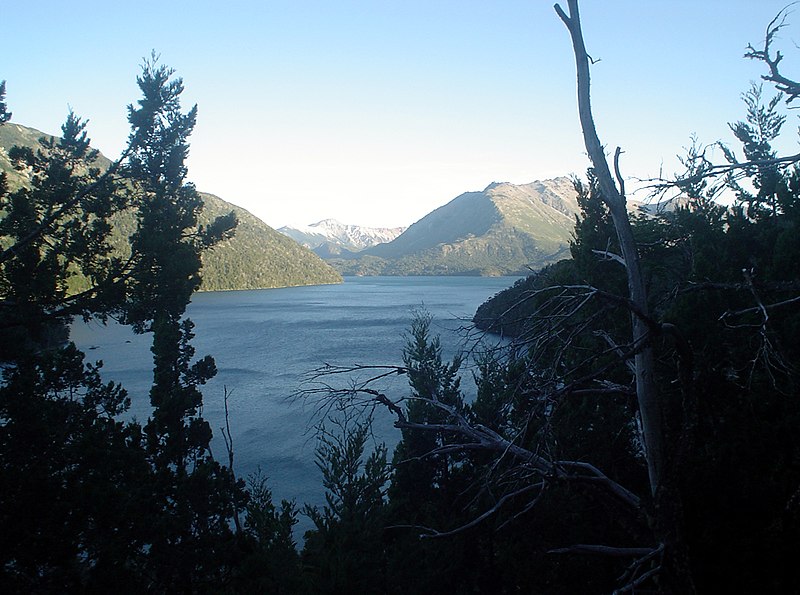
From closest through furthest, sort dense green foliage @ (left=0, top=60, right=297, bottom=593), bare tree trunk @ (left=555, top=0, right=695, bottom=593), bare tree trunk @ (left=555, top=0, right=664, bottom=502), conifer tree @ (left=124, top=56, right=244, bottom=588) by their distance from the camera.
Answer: bare tree trunk @ (left=555, top=0, right=695, bottom=593), bare tree trunk @ (left=555, top=0, right=664, bottom=502), dense green foliage @ (left=0, top=60, right=297, bottom=593), conifer tree @ (left=124, top=56, right=244, bottom=588)

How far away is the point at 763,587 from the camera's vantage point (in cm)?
642

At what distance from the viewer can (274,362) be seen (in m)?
43.8

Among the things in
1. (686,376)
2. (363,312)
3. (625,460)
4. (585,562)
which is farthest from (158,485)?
(363,312)

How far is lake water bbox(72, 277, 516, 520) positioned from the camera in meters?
23.3

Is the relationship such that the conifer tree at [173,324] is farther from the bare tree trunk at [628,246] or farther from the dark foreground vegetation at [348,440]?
the bare tree trunk at [628,246]

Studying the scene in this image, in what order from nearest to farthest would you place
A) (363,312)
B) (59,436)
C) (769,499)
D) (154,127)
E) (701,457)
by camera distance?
(769,499) → (701,457) → (59,436) → (154,127) → (363,312)

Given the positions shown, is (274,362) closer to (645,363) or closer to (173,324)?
(173,324)

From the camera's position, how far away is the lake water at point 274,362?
23.3 m

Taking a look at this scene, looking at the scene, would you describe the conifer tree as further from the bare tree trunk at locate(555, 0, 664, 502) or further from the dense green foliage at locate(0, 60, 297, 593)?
the bare tree trunk at locate(555, 0, 664, 502)

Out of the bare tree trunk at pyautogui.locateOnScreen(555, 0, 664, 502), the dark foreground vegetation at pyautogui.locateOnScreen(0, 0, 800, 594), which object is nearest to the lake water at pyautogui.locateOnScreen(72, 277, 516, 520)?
the bare tree trunk at pyautogui.locateOnScreen(555, 0, 664, 502)

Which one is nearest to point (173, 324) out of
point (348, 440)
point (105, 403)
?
point (105, 403)

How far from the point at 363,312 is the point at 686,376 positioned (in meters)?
81.6

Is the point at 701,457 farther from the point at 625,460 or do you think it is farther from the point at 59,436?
the point at 59,436

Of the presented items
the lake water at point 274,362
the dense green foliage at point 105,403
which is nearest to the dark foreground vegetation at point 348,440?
the dense green foliage at point 105,403
